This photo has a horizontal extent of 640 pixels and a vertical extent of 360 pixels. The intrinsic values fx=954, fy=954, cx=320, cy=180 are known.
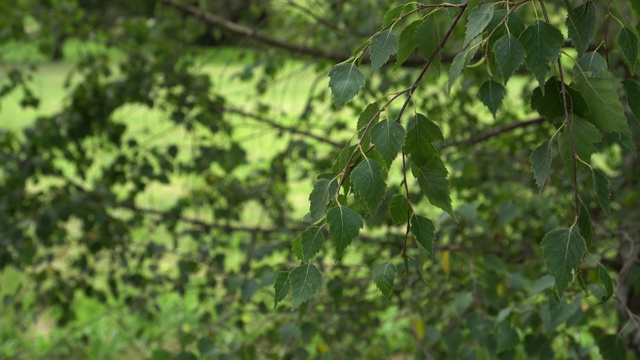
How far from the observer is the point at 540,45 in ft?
3.44

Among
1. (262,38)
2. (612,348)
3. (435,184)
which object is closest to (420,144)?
(435,184)

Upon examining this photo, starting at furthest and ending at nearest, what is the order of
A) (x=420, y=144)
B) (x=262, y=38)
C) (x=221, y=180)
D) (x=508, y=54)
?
(x=262, y=38)
(x=221, y=180)
(x=420, y=144)
(x=508, y=54)

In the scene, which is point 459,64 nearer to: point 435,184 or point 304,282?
point 435,184

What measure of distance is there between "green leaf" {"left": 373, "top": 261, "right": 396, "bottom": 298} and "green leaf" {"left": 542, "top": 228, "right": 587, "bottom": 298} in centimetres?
21

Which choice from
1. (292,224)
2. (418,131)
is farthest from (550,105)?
(292,224)

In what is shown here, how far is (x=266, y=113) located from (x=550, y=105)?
2646mm

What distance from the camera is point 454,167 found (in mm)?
2859

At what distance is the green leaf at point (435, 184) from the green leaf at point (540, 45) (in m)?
0.18

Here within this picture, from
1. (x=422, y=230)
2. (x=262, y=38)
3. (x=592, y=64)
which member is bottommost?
(x=422, y=230)

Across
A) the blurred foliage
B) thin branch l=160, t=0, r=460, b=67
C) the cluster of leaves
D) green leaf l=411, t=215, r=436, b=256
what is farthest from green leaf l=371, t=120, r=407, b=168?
thin branch l=160, t=0, r=460, b=67

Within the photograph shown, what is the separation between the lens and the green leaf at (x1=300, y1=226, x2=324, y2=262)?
1110 mm

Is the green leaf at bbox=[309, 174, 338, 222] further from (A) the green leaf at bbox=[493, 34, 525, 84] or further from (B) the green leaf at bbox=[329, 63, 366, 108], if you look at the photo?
(A) the green leaf at bbox=[493, 34, 525, 84]

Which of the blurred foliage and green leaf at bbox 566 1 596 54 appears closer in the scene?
green leaf at bbox 566 1 596 54

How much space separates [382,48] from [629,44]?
0.94ft
